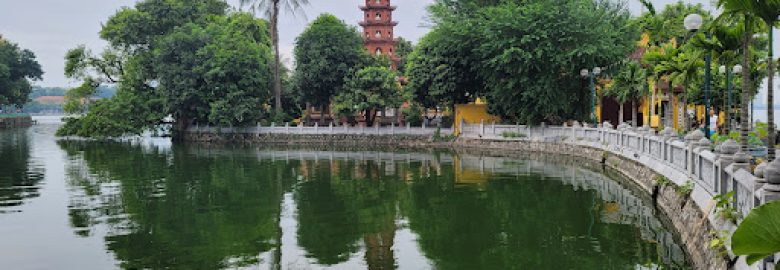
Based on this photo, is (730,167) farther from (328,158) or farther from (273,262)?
(328,158)

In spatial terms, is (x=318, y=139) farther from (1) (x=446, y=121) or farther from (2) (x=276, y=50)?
(1) (x=446, y=121)

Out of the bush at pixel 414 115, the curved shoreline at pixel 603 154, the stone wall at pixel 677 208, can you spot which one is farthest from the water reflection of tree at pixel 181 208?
the bush at pixel 414 115

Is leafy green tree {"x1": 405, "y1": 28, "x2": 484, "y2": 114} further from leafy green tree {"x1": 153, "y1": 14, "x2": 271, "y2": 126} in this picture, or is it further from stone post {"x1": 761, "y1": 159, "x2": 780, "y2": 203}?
stone post {"x1": 761, "y1": 159, "x2": 780, "y2": 203}

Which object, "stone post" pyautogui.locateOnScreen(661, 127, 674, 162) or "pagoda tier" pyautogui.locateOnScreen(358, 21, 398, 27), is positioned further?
"pagoda tier" pyautogui.locateOnScreen(358, 21, 398, 27)

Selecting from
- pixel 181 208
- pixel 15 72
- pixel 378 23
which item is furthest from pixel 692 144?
pixel 15 72

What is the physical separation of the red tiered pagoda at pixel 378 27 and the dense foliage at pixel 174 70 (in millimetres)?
13113

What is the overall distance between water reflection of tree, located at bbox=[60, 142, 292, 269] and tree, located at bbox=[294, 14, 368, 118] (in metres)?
14.9

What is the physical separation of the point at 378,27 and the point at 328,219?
46.1m

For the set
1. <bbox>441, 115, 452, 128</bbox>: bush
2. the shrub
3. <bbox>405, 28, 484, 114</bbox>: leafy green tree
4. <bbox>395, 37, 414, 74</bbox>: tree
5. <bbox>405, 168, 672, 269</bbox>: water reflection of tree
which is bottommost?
<bbox>405, 168, 672, 269</bbox>: water reflection of tree

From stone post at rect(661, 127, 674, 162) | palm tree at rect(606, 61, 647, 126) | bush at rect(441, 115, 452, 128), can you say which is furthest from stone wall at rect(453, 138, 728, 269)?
bush at rect(441, 115, 452, 128)

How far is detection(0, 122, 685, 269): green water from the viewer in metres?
11.5

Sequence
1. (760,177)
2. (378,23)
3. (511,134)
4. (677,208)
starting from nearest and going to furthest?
(760,177), (677,208), (511,134), (378,23)

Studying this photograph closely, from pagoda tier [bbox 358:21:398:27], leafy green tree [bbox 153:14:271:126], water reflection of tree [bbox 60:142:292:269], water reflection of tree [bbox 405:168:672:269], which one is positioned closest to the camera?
water reflection of tree [bbox 405:168:672:269]

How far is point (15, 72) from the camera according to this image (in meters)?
76.1
